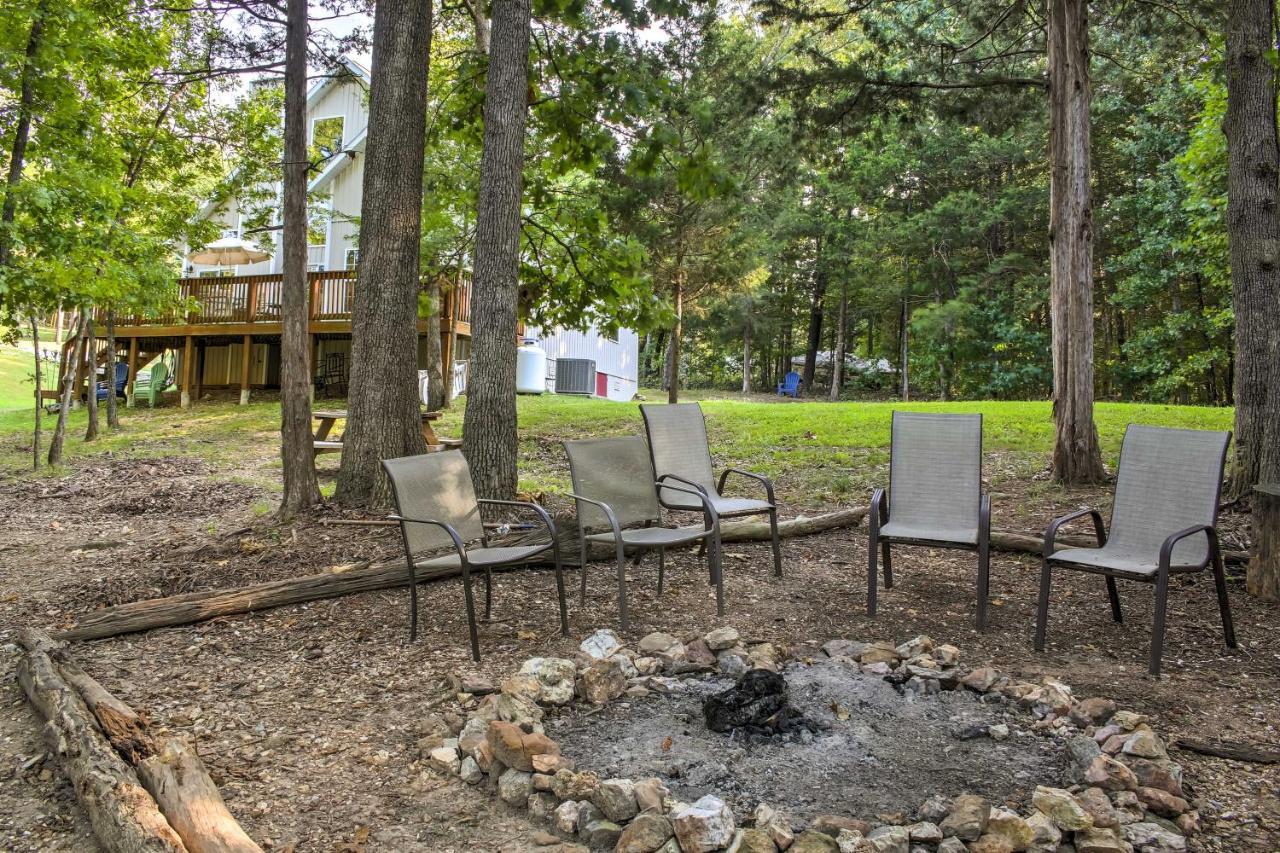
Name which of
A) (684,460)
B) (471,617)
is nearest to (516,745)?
→ (471,617)

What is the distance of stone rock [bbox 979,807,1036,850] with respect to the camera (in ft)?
7.98

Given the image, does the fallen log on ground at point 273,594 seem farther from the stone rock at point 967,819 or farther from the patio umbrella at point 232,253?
the patio umbrella at point 232,253

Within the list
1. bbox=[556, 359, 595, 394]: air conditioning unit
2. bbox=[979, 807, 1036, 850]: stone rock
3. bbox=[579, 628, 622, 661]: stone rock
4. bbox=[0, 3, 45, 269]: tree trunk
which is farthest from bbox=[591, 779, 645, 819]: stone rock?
bbox=[556, 359, 595, 394]: air conditioning unit

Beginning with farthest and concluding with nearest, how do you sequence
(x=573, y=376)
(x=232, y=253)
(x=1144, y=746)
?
(x=573, y=376) < (x=232, y=253) < (x=1144, y=746)

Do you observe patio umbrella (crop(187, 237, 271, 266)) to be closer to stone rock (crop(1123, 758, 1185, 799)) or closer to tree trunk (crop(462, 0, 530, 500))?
tree trunk (crop(462, 0, 530, 500))

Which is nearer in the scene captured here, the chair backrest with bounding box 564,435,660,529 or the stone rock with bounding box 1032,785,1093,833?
the stone rock with bounding box 1032,785,1093,833

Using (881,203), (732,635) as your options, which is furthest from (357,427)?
(881,203)

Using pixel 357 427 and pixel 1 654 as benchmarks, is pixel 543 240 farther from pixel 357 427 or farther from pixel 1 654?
pixel 1 654

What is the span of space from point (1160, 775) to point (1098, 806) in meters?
0.34

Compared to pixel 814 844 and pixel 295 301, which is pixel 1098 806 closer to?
pixel 814 844

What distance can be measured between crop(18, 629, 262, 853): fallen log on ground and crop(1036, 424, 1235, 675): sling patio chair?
370 centimetres

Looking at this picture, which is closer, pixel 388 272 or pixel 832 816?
pixel 832 816

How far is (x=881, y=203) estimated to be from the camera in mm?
28078

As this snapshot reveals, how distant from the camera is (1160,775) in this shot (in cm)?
279
